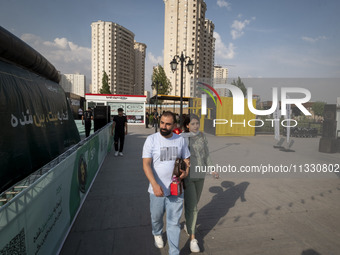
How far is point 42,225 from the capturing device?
2117mm

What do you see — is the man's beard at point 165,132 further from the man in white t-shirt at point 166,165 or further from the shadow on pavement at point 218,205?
the shadow on pavement at point 218,205

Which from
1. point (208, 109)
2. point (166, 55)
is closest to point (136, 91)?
point (166, 55)

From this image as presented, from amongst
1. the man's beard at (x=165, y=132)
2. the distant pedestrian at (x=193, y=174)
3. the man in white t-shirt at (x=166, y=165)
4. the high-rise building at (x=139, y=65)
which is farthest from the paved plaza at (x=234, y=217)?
the high-rise building at (x=139, y=65)

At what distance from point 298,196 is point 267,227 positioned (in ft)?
6.13

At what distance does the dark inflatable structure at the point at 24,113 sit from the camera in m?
3.62

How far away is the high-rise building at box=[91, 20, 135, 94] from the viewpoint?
12081 cm

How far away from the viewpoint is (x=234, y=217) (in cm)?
384

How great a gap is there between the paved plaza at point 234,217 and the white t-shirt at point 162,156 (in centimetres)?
108

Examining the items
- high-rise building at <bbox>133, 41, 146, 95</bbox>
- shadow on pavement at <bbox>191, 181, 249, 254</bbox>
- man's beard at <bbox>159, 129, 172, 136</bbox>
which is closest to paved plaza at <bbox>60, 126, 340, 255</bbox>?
shadow on pavement at <bbox>191, 181, 249, 254</bbox>

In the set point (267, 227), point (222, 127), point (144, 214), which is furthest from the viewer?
point (222, 127)

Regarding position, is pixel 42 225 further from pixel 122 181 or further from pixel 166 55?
pixel 166 55

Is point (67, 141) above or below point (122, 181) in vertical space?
above

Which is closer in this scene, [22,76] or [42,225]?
[42,225]

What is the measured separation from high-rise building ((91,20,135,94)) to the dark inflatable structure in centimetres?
11995
